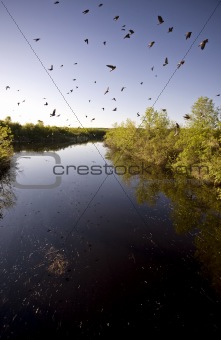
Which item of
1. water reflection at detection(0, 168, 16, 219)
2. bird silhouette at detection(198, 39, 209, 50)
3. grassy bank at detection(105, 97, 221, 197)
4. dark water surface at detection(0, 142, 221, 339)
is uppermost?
bird silhouette at detection(198, 39, 209, 50)

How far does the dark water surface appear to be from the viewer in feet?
27.3

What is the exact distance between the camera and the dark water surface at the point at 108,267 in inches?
328

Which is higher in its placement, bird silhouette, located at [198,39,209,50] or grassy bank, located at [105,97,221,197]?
bird silhouette, located at [198,39,209,50]

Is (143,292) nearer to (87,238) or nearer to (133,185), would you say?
(87,238)

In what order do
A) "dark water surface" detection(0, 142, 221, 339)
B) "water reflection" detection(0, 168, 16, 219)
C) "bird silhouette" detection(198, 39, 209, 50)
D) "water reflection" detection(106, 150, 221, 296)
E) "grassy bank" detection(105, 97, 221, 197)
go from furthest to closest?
1. "grassy bank" detection(105, 97, 221, 197)
2. "water reflection" detection(0, 168, 16, 219)
3. "water reflection" detection(106, 150, 221, 296)
4. "bird silhouette" detection(198, 39, 209, 50)
5. "dark water surface" detection(0, 142, 221, 339)

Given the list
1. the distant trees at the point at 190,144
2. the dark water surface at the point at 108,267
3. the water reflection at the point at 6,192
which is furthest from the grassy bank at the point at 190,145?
the water reflection at the point at 6,192

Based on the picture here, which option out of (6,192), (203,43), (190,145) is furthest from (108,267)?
(190,145)

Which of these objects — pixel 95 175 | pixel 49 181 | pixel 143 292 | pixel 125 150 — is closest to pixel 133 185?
pixel 95 175

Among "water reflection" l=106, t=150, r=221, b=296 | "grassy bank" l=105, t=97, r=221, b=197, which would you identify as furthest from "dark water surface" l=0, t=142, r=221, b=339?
"grassy bank" l=105, t=97, r=221, b=197

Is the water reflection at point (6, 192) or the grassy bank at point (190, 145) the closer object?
the water reflection at point (6, 192)

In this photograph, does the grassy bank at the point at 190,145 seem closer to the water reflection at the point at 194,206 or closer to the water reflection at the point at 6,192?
the water reflection at the point at 194,206

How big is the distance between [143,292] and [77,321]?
9.99 feet

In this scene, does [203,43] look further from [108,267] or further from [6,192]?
[6,192]

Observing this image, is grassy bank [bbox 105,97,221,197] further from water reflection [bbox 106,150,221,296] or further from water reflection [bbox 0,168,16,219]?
water reflection [bbox 0,168,16,219]
